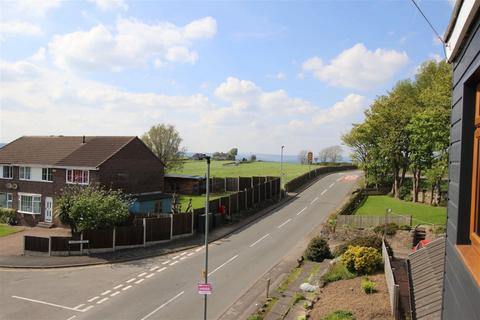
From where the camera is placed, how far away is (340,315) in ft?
48.1

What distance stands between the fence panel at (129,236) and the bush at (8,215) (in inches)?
658

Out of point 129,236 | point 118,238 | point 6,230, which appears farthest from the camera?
point 6,230

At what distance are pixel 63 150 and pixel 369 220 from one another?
30786 mm

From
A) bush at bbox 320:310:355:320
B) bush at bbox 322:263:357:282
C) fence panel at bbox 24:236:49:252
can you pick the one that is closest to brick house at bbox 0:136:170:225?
fence panel at bbox 24:236:49:252

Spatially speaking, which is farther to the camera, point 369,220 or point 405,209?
point 405,209

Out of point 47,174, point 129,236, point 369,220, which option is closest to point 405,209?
point 369,220

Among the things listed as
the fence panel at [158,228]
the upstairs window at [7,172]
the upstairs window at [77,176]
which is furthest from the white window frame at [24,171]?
the fence panel at [158,228]

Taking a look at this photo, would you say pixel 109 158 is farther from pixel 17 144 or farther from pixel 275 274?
pixel 275 274

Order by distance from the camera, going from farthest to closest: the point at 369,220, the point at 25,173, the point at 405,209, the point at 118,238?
the point at 405,209 → the point at 25,173 → the point at 369,220 → the point at 118,238

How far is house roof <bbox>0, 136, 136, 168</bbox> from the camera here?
4191 centimetres

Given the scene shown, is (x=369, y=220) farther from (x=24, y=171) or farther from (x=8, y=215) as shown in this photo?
(x=8, y=215)

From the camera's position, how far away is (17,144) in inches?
1998

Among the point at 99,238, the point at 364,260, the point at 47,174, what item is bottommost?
the point at 99,238

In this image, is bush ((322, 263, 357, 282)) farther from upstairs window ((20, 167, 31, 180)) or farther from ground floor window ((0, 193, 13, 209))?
ground floor window ((0, 193, 13, 209))
